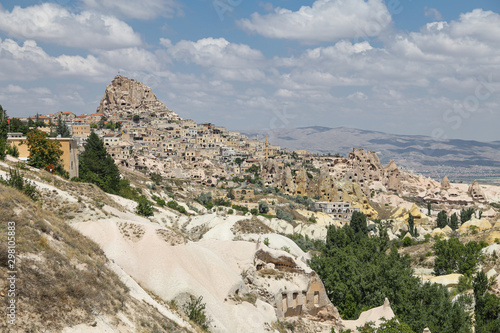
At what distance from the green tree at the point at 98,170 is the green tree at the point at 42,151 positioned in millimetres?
5620

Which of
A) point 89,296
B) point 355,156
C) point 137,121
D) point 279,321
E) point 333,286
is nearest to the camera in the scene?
point 89,296

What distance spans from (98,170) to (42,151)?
12105 mm

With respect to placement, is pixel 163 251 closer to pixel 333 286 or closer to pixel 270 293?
pixel 270 293

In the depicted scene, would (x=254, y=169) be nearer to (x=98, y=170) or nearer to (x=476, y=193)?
(x=476, y=193)

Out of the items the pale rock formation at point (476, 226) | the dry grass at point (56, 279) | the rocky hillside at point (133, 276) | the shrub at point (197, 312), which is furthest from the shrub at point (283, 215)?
the dry grass at point (56, 279)

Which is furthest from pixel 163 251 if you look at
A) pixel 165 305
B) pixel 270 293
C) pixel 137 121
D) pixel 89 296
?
pixel 137 121

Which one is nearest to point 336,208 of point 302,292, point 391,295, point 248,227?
point 248,227

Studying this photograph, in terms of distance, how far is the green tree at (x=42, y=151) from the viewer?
126ft

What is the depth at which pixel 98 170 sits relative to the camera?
51.0 meters

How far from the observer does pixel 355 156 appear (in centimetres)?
15850

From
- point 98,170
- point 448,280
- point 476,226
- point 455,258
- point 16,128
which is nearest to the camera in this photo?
point 448,280

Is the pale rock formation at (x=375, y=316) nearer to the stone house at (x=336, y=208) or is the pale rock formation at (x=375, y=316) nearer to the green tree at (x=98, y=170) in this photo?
the green tree at (x=98, y=170)

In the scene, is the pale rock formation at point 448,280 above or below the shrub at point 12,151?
below

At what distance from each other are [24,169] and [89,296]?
21650 millimetres
